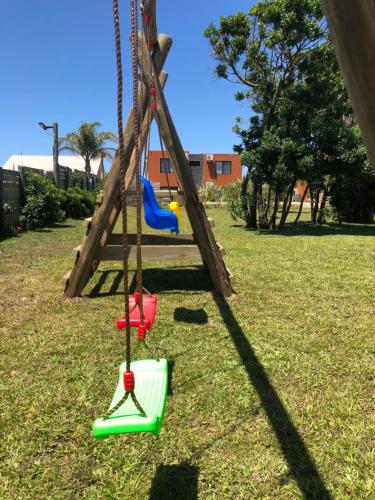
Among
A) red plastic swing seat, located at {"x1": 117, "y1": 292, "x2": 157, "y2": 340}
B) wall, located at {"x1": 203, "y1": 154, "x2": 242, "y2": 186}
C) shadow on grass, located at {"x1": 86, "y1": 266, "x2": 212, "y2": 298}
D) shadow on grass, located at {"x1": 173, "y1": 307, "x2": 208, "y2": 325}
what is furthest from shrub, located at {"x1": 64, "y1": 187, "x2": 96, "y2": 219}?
wall, located at {"x1": 203, "y1": 154, "x2": 242, "y2": 186}

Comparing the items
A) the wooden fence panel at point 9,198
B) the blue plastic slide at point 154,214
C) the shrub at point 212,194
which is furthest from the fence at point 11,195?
the shrub at point 212,194

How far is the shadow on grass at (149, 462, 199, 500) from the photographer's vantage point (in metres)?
1.84

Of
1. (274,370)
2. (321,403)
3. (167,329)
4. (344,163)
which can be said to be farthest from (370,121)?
(344,163)

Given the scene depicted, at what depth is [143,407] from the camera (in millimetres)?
1804

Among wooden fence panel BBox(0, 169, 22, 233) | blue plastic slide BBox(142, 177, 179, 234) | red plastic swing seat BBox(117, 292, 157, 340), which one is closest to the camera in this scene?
red plastic swing seat BBox(117, 292, 157, 340)

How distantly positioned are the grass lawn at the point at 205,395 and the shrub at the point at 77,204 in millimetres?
11791

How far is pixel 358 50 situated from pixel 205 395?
2.32 meters

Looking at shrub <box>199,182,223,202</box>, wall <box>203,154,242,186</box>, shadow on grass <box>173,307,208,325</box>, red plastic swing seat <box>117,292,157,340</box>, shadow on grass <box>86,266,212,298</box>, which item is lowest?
shadow on grass <box>173,307,208,325</box>

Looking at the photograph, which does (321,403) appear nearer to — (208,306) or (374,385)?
(374,385)

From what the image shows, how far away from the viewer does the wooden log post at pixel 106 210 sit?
437 centimetres

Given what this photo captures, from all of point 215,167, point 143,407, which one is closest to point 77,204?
point 143,407

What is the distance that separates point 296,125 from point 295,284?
9498 millimetres

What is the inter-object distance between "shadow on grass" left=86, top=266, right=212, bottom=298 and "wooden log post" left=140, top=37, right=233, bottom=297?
51cm

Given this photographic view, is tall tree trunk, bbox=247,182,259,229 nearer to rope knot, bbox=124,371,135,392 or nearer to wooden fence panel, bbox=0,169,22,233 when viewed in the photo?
wooden fence panel, bbox=0,169,22,233
